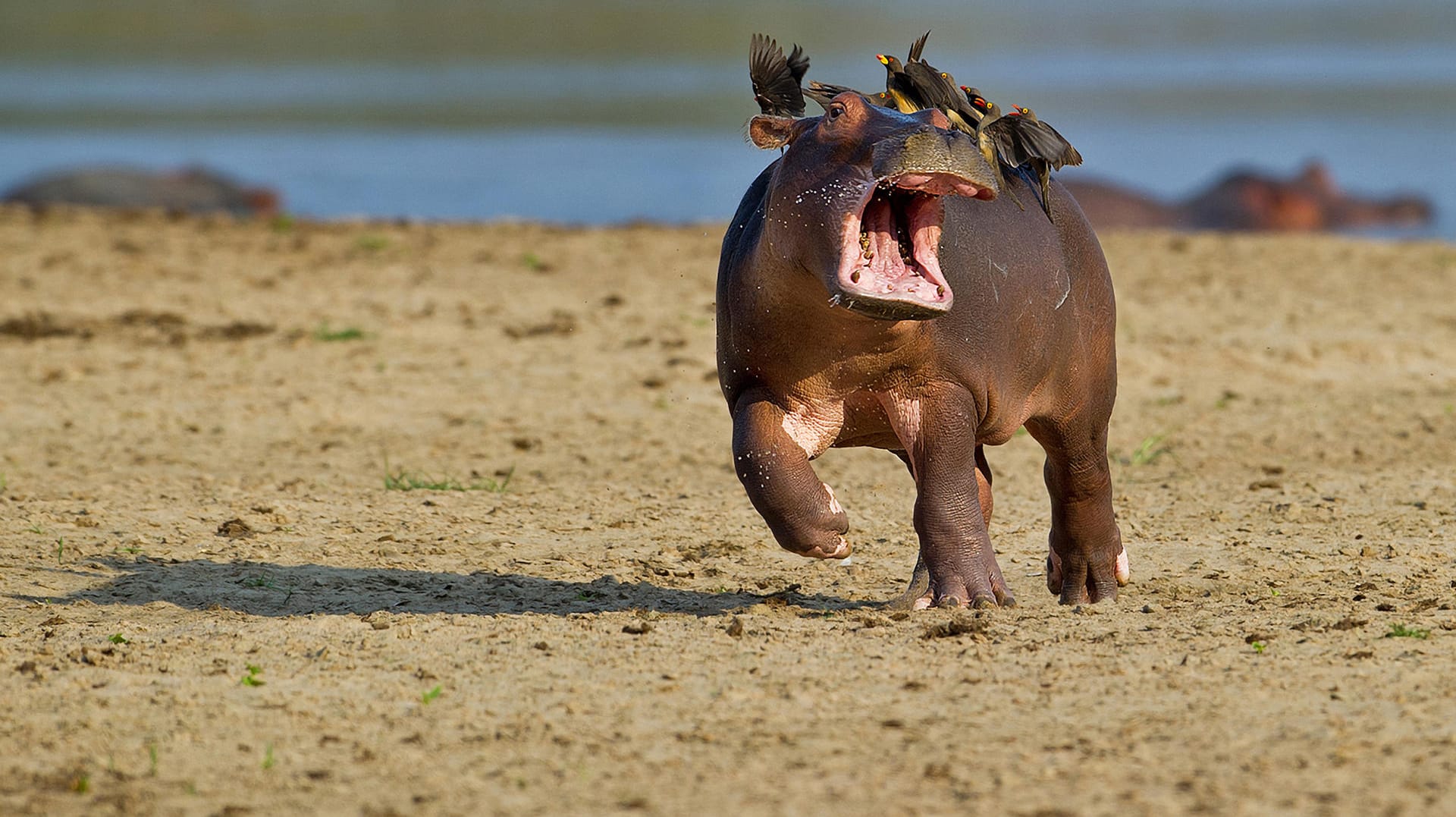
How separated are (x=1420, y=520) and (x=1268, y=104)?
25.8 metres

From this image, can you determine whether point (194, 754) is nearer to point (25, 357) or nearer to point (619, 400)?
point (619, 400)

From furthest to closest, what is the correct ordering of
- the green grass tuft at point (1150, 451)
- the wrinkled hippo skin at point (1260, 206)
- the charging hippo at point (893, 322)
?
1. the wrinkled hippo skin at point (1260, 206)
2. the green grass tuft at point (1150, 451)
3. the charging hippo at point (893, 322)

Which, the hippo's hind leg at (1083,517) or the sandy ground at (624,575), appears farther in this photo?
the hippo's hind leg at (1083,517)

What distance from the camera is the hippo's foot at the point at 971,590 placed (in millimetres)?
4746

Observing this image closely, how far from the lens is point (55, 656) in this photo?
447 centimetres

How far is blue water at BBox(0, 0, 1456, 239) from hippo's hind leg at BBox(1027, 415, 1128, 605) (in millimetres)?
8265

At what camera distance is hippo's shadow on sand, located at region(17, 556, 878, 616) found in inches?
204

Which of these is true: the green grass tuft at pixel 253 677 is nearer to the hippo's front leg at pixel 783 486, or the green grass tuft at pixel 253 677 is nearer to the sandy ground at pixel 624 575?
the sandy ground at pixel 624 575

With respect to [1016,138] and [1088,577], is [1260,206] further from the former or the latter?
[1016,138]

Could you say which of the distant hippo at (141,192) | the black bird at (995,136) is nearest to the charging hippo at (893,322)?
the black bird at (995,136)

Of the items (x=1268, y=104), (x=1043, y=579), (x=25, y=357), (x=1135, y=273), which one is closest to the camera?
(x=1043, y=579)

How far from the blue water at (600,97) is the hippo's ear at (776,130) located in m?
8.91

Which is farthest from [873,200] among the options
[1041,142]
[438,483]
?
[438,483]

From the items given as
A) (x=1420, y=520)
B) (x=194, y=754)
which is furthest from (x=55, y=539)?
(x=1420, y=520)
